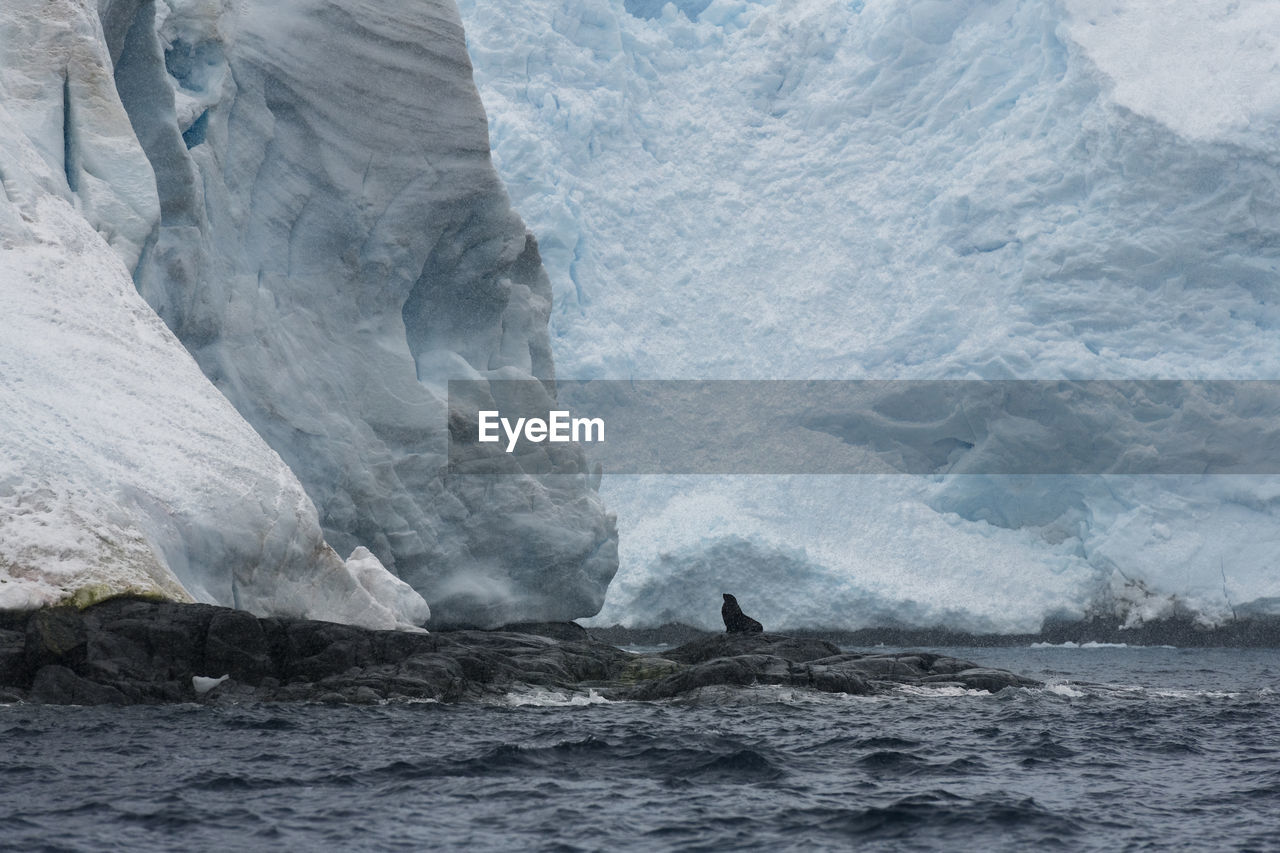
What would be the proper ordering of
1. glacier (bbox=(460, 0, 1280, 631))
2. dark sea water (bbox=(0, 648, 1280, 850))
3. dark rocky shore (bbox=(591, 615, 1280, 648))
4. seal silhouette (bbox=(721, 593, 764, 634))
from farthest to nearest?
glacier (bbox=(460, 0, 1280, 631))
dark rocky shore (bbox=(591, 615, 1280, 648))
seal silhouette (bbox=(721, 593, 764, 634))
dark sea water (bbox=(0, 648, 1280, 850))

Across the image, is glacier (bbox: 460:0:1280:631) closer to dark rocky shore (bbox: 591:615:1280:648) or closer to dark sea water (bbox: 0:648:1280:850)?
dark rocky shore (bbox: 591:615:1280:648)

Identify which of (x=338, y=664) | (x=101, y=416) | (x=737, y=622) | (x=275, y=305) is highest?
(x=275, y=305)

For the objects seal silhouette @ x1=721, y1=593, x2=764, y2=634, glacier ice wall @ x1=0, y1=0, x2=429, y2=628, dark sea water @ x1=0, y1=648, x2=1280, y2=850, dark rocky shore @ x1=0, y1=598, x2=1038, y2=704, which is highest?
glacier ice wall @ x1=0, y1=0, x2=429, y2=628

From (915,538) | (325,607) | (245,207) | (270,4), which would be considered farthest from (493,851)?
(915,538)

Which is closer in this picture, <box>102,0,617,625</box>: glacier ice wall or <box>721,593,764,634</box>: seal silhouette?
<box>721,593,764,634</box>: seal silhouette

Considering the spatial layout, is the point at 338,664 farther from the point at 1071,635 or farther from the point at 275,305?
Result: the point at 1071,635

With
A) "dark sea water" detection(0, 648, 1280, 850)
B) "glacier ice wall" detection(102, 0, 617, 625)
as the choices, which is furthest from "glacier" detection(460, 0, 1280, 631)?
"dark sea water" detection(0, 648, 1280, 850)

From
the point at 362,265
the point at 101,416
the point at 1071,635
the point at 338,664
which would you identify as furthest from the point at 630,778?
the point at 1071,635
